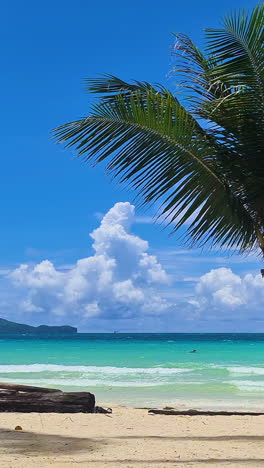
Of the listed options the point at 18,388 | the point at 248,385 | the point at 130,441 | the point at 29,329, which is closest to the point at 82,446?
the point at 130,441

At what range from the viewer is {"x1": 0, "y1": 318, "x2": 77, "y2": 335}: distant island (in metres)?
166

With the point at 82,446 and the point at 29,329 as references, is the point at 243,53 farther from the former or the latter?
the point at 29,329

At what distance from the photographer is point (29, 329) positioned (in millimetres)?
169500

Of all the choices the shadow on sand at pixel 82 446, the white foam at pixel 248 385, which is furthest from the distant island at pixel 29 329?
the shadow on sand at pixel 82 446

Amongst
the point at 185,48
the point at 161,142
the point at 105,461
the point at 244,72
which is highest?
the point at 185,48

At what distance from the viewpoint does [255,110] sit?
5.80 meters

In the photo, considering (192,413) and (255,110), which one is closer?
(255,110)

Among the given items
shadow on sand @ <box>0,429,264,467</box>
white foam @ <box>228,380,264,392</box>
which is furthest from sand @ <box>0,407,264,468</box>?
white foam @ <box>228,380,264,392</box>

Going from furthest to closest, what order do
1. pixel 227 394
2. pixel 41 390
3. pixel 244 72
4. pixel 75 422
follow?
pixel 227 394 → pixel 41 390 → pixel 75 422 → pixel 244 72

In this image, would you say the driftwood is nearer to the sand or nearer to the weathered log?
the weathered log

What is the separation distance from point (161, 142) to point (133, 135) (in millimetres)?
303

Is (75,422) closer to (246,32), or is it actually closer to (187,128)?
(187,128)

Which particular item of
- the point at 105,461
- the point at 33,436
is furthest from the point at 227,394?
the point at 105,461

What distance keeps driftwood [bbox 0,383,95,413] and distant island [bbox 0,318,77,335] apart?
156449 mm
